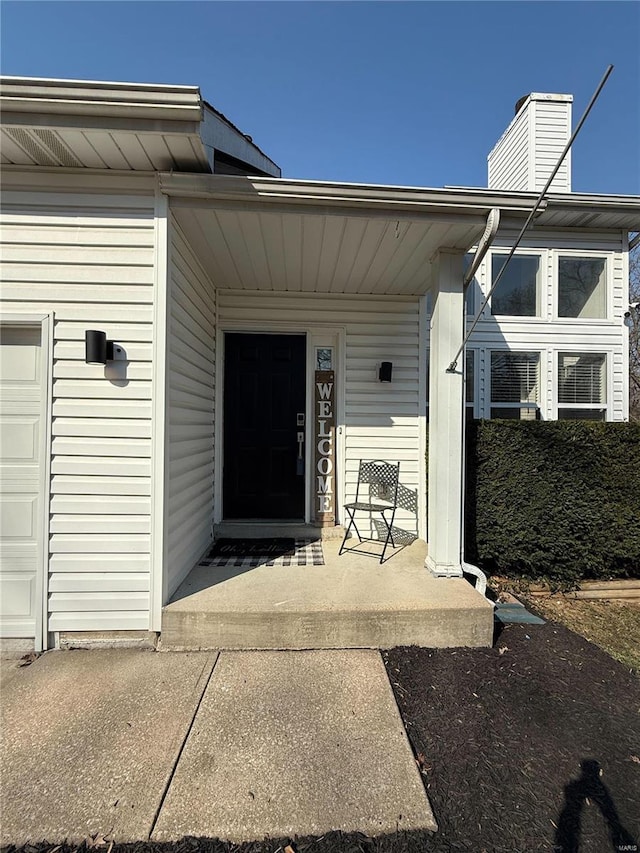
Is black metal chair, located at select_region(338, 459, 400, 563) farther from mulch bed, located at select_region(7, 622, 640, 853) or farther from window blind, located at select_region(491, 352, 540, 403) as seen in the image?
window blind, located at select_region(491, 352, 540, 403)

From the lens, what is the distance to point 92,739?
1641mm

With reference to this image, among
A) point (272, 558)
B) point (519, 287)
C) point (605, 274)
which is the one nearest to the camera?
point (272, 558)

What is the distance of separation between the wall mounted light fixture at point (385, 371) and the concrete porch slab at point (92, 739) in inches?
107

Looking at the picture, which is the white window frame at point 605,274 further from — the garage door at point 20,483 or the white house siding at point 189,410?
the garage door at point 20,483

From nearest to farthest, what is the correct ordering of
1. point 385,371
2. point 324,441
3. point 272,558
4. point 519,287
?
point 272,558, point 385,371, point 324,441, point 519,287

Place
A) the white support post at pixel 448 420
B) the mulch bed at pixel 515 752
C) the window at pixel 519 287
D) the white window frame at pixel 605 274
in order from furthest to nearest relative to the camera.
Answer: the window at pixel 519 287 < the white window frame at pixel 605 274 < the white support post at pixel 448 420 < the mulch bed at pixel 515 752

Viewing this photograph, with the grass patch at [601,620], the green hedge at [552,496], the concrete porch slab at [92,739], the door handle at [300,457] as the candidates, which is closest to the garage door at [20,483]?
the concrete porch slab at [92,739]

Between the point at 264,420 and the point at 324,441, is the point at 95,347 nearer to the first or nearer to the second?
the point at 264,420

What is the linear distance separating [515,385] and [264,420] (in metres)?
3.43

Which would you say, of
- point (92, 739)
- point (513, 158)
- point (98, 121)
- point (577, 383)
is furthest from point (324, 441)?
point (513, 158)

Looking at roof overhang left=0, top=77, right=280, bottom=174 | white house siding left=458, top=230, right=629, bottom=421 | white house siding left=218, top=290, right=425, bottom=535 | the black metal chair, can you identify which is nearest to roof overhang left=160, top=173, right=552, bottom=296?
roof overhang left=0, top=77, right=280, bottom=174

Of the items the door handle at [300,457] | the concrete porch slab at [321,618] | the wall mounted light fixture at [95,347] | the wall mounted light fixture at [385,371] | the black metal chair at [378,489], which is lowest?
the concrete porch slab at [321,618]

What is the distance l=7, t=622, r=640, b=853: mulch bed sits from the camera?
125 cm

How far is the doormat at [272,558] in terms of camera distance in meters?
2.99
